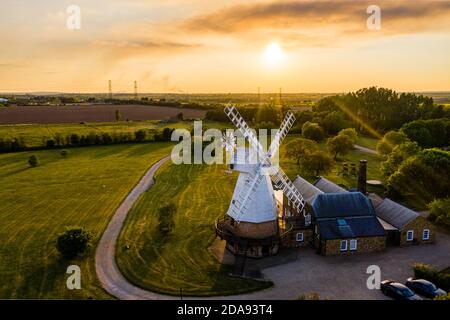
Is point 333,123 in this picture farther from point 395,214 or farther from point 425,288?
point 425,288

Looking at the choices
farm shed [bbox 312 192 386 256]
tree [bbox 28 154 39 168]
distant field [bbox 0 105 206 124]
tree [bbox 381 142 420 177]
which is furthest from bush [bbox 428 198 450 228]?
distant field [bbox 0 105 206 124]

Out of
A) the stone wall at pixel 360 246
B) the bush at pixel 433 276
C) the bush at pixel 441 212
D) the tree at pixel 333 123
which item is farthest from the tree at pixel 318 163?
the tree at pixel 333 123

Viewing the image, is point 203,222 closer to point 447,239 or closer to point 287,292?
point 287,292

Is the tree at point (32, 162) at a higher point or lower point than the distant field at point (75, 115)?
lower

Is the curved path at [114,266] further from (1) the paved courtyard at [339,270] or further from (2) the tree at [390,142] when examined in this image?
(2) the tree at [390,142]

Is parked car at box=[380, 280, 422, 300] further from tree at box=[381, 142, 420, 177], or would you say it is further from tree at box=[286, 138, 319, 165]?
tree at box=[286, 138, 319, 165]
